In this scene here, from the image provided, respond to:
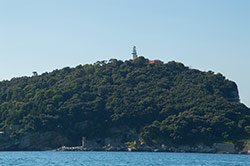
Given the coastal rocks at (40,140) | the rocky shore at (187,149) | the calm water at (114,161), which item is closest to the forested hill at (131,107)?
the coastal rocks at (40,140)

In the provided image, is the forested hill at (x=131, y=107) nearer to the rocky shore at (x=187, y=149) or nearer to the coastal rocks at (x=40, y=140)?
the coastal rocks at (x=40, y=140)

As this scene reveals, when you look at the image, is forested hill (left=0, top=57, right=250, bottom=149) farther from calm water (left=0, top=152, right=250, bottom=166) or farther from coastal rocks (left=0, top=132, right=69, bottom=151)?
calm water (left=0, top=152, right=250, bottom=166)

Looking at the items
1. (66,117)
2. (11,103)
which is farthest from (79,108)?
(11,103)

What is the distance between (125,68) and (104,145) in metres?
35.8

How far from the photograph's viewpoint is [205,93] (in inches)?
5955

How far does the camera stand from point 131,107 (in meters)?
144

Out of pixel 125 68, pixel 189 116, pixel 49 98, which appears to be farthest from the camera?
pixel 125 68

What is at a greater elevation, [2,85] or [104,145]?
[2,85]

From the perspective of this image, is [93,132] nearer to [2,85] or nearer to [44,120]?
[44,120]

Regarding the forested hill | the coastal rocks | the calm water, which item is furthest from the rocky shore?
the calm water

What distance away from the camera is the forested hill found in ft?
438

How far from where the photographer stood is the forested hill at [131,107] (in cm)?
13350

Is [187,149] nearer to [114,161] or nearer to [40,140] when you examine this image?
[40,140]

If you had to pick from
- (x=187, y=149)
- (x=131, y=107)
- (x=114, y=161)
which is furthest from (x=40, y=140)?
(x=114, y=161)
